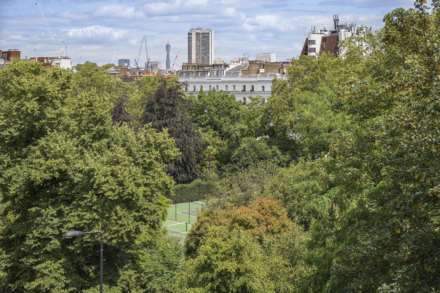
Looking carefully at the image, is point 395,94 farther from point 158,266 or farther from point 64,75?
point 64,75

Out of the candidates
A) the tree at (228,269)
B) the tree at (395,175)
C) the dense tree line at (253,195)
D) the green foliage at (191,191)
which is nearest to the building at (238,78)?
the green foliage at (191,191)

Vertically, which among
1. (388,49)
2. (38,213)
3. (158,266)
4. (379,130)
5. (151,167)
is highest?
(388,49)

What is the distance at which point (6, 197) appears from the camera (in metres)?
23.8

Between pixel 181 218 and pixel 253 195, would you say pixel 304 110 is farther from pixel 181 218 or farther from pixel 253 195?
pixel 181 218

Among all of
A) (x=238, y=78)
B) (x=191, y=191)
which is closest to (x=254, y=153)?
(x=191, y=191)

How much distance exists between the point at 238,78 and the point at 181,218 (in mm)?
45617

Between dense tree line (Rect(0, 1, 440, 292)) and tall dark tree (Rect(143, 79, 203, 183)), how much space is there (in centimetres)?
1094

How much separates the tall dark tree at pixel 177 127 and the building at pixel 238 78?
2967cm

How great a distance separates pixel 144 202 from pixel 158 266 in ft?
10.2

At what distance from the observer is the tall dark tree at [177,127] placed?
51188 millimetres

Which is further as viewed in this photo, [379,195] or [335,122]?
[335,122]

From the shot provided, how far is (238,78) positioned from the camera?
86938 millimetres

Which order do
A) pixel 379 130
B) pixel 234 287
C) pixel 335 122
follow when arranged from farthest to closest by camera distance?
pixel 335 122, pixel 234 287, pixel 379 130

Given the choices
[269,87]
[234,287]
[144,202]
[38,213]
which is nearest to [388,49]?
[234,287]
